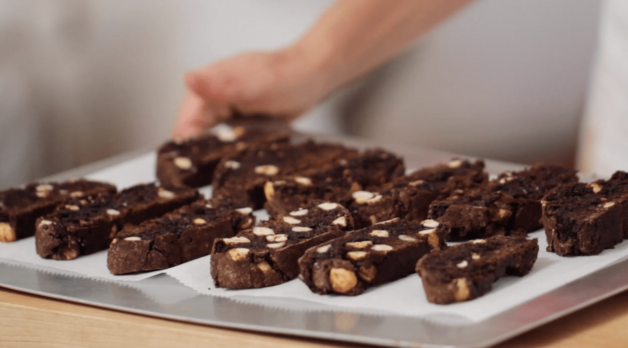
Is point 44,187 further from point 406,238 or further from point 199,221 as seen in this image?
point 406,238

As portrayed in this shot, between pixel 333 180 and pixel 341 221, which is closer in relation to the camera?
pixel 341 221

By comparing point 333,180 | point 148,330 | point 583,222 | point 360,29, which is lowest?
point 148,330

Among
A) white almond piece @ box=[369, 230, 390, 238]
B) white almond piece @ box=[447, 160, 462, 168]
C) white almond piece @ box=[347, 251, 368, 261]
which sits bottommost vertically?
white almond piece @ box=[347, 251, 368, 261]

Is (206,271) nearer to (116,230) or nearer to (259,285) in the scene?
(259,285)

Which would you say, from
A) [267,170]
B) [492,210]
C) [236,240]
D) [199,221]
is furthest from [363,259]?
[267,170]

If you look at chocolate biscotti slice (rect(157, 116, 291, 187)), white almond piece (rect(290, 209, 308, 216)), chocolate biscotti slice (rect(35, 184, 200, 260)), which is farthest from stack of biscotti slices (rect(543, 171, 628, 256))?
chocolate biscotti slice (rect(157, 116, 291, 187))

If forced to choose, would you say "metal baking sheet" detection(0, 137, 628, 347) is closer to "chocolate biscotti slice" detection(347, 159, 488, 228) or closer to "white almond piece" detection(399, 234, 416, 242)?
"white almond piece" detection(399, 234, 416, 242)
